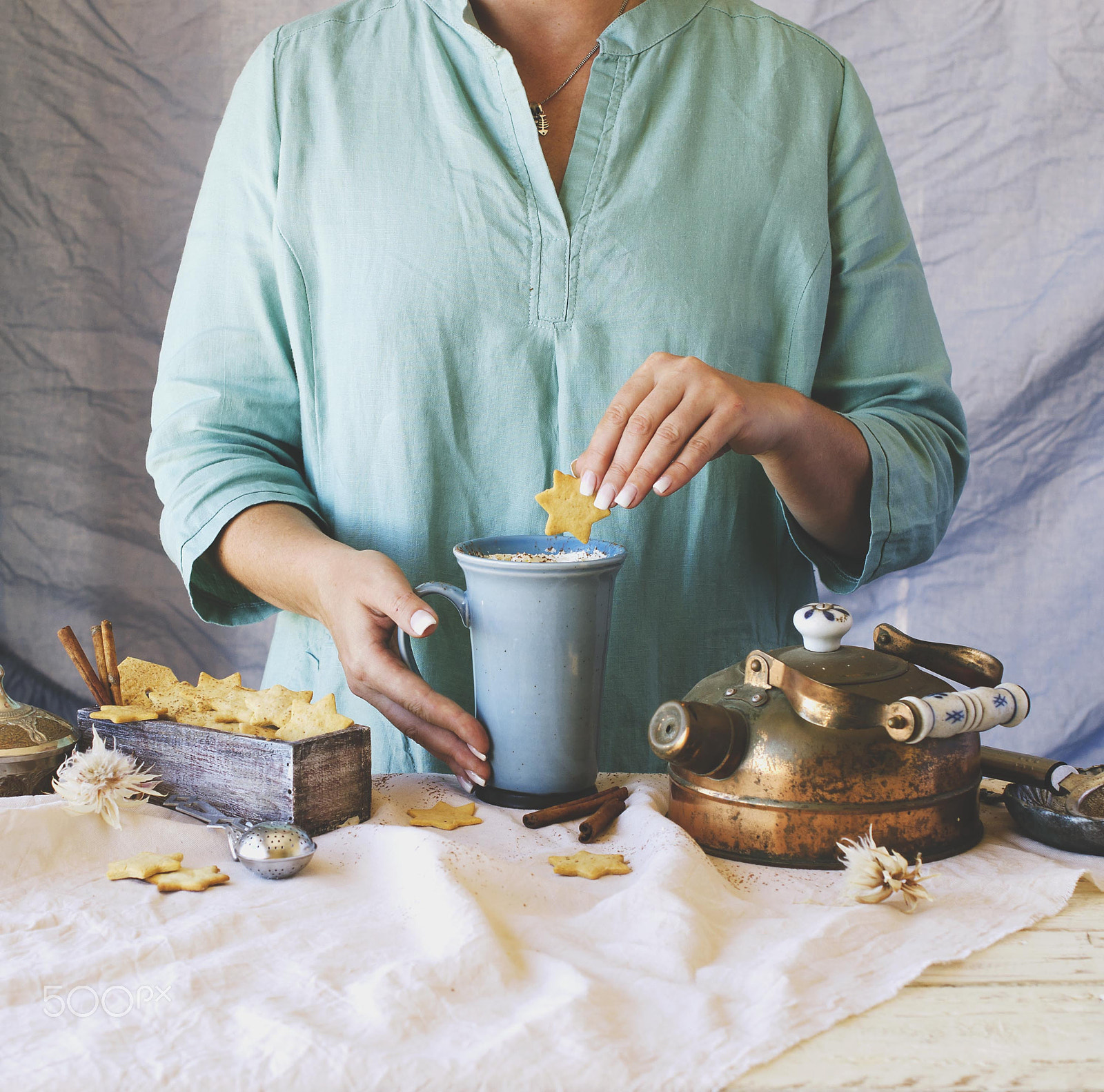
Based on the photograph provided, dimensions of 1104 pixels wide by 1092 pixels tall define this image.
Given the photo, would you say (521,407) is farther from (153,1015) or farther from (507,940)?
(153,1015)

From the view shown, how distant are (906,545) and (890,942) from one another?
1.92 ft

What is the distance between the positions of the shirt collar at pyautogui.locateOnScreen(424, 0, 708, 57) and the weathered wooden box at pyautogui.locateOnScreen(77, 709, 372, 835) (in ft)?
2.74

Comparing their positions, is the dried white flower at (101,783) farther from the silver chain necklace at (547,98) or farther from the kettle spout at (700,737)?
the silver chain necklace at (547,98)

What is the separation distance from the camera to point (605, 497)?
38.1 inches

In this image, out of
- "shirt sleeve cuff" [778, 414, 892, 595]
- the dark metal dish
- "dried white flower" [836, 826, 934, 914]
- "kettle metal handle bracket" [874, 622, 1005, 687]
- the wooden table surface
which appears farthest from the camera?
"shirt sleeve cuff" [778, 414, 892, 595]

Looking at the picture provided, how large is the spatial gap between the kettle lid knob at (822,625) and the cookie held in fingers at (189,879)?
48cm

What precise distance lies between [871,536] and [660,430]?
34cm

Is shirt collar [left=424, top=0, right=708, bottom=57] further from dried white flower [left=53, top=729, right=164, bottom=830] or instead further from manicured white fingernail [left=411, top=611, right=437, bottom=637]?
dried white flower [left=53, top=729, right=164, bottom=830]

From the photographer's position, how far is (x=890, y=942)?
2.37 ft

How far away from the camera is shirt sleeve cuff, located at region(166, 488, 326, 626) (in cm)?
121

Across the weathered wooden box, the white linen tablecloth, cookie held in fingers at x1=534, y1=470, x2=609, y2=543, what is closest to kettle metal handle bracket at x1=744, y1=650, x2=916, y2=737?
the white linen tablecloth

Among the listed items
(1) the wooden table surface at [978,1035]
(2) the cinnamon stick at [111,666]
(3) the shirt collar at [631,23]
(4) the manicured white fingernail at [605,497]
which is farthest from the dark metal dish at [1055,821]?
(3) the shirt collar at [631,23]

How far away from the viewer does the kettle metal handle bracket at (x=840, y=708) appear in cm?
82

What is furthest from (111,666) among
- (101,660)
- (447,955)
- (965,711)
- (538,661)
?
(965,711)
